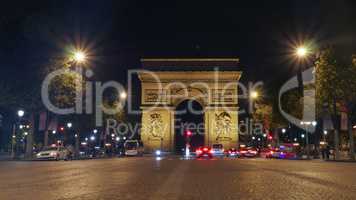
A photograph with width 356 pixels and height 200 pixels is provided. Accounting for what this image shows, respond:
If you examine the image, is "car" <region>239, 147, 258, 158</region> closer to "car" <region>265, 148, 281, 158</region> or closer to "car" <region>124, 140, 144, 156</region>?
"car" <region>265, 148, 281, 158</region>

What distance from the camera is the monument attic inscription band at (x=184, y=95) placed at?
7131 centimetres

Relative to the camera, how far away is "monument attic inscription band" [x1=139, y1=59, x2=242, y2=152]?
71.3 metres

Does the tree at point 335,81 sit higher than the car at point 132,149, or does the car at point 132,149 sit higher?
the tree at point 335,81

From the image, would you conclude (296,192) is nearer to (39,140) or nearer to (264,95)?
(264,95)

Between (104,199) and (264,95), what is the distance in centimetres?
5083

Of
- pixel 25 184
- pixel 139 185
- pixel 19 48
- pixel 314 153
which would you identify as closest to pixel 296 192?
pixel 139 185

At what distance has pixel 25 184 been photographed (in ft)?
51.8

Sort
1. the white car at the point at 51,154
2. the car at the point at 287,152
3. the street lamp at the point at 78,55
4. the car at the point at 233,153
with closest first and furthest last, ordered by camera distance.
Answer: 1. the white car at the point at 51,154
2. the street lamp at the point at 78,55
3. the car at the point at 287,152
4. the car at the point at 233,153

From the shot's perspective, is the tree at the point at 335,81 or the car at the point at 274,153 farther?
the car at the point at 274,153

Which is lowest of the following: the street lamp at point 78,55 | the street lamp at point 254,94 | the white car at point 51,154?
the white car at point 51,154

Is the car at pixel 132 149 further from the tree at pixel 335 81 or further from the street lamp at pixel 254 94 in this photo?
the tree at pixel 335 81

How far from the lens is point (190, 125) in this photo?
8806 centimetres

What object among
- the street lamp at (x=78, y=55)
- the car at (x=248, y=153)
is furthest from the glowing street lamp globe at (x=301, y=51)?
the street lamp at (x=78, y=55)

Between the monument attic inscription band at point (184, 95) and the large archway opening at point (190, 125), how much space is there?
8.94 m
